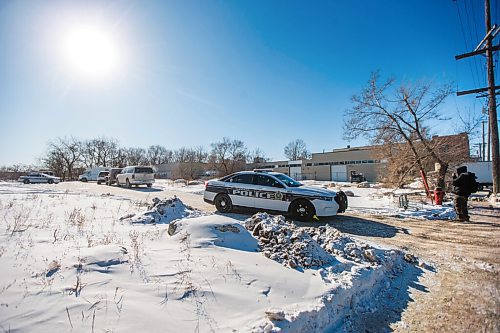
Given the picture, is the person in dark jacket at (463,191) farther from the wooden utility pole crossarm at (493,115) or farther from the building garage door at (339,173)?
the building garage door at (339,173)

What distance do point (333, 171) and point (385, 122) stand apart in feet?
134

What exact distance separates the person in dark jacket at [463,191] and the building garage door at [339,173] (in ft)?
150

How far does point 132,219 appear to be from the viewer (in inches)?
285

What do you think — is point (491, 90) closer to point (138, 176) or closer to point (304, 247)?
point (304, 247)

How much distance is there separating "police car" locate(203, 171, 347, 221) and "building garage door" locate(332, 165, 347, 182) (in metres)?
47.2

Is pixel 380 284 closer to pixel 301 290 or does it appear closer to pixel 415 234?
pixel 301 290

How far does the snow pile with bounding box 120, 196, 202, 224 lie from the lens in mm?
7227

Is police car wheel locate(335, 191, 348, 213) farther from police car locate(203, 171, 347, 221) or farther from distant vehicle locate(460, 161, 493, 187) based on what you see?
distant vehicle locate(460, 161, 493, 187)

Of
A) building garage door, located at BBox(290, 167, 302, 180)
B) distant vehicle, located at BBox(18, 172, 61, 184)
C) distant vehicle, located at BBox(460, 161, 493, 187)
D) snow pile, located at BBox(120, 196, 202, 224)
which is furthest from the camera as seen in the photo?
building garage door, located at BBox(290, 167, 302, 180)

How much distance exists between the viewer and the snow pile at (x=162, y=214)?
7.23 metres

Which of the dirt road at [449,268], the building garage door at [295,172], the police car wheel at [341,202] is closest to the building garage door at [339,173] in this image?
the building garage door at [295,172]

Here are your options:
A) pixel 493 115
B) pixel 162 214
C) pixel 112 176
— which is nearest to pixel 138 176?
pixel 112 176

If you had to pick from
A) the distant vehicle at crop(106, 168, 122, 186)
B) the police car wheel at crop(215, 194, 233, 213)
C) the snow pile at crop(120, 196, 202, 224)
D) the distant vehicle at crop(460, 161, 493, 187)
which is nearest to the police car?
the police car wheel at crop(215, 194, 233, 213)

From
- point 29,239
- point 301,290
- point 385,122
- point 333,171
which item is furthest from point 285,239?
point 333,171
